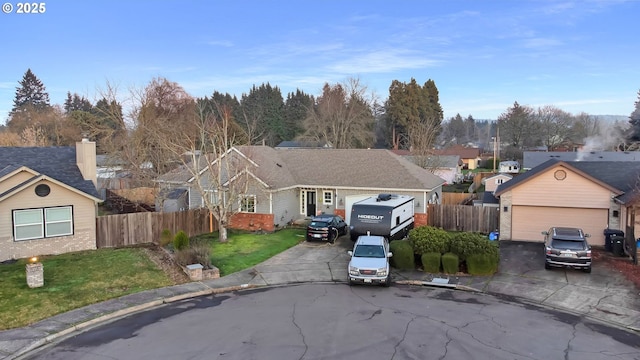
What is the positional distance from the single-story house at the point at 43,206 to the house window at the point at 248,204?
8.88 meters

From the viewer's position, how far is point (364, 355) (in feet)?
40.2

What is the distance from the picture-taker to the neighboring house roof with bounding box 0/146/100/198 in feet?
79.5

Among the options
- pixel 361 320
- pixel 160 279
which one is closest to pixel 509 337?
pixel 361 320

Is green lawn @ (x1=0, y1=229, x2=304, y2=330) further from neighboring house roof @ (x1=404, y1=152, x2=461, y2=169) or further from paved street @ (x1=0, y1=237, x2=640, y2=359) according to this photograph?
neighboring house roof @ (x1=404, y1=152, x2=461, y2=169)

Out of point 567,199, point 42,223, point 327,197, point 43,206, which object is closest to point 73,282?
point 42,223

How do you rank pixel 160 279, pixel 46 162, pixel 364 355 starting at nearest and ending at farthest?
pixel 364 355
pixel 160 279
pixel 46 162

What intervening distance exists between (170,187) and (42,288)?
57.2 ft

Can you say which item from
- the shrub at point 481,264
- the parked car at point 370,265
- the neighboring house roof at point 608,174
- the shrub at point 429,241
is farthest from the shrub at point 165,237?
the neighboring house roof at point 608,174

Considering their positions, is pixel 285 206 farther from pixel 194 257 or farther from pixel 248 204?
pixel 194 257

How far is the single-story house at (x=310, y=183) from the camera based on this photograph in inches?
1204

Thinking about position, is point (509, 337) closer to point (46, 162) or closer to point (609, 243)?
point (609, 243)

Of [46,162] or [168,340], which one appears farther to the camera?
[46,162]

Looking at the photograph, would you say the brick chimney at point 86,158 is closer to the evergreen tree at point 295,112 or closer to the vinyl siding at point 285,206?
the vinyl siding at point 285,206

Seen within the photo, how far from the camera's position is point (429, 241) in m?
21.3
